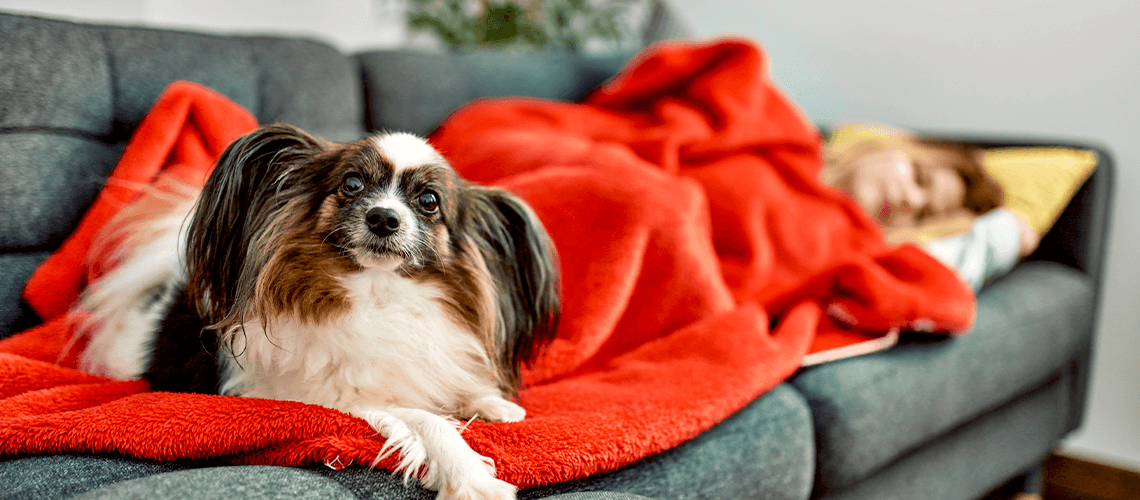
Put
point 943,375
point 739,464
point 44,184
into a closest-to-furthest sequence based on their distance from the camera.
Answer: point 739,464
point 44,184
point 943,375

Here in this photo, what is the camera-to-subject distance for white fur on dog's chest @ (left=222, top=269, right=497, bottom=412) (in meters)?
0.92

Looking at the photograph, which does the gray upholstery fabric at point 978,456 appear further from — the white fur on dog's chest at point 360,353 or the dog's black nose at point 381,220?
the dog's black nose at point 381,220

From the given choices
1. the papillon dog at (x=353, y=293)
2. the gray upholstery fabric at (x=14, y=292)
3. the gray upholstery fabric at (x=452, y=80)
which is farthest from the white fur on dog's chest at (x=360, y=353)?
the gray upholstery fabric at (x=452, y=80)

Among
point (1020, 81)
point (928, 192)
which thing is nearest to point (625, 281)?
point (928, 192)

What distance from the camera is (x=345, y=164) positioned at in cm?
90

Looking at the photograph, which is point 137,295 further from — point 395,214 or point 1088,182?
point 1088,182

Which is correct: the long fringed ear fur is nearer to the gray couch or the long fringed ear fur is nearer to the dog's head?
the dog's head

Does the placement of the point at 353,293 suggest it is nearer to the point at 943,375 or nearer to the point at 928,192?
the point at 943,375

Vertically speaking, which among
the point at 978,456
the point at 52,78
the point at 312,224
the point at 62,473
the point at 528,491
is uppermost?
the point at 52,78

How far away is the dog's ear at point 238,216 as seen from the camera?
2.94ft

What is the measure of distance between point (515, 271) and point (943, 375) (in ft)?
3.56

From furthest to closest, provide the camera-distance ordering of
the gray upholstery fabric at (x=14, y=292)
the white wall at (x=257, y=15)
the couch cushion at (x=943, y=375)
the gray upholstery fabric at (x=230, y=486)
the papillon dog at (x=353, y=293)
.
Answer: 1. the white wall at (x=257, y=15)
2. the couch cushion at (x=943, y=375)
3. the gray upholstery fabric at (x=14, y=292)
4. the papillon dog at (x=353, y=293)
5. the gray upholstery fabric at (x=230, y=486)

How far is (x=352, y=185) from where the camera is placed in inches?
35.2

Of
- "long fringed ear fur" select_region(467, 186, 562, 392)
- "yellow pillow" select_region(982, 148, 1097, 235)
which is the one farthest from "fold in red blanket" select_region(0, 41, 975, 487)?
"yellow pillow" select_region(982, 148, 1097, 235)
